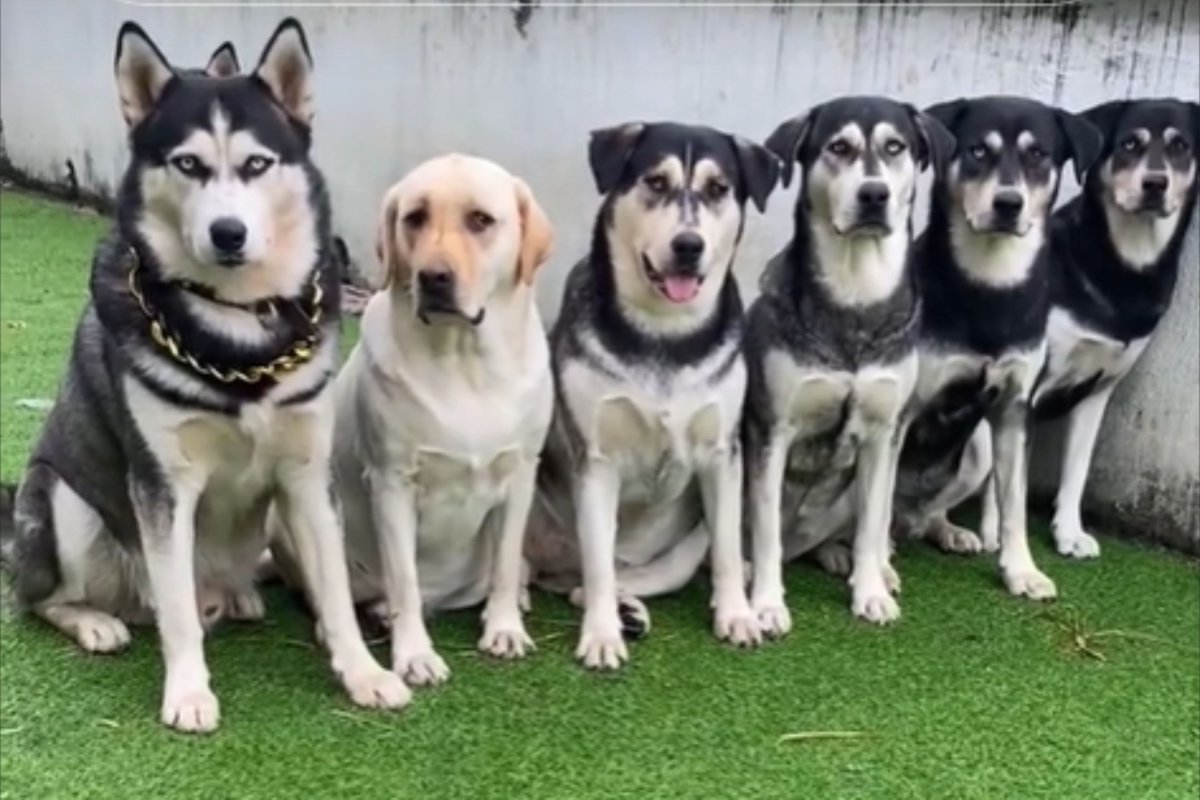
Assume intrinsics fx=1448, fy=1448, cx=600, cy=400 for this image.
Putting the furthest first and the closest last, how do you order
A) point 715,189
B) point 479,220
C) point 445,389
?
point 715,189
point 445,389
point 479,220

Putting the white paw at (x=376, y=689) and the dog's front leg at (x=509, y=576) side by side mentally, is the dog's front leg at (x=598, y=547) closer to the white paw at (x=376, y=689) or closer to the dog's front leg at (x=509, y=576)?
the dog's front leg at (x=509, y=576)

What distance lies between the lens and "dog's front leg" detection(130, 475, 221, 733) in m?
3.16

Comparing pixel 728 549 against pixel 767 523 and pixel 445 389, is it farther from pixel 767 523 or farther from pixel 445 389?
pixel 445 389

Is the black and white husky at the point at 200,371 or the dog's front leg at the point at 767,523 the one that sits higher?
the black and white husky at the point at 200,371

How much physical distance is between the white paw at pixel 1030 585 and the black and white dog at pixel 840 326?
16.5 inches

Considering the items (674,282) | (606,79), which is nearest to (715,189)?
(674,282)

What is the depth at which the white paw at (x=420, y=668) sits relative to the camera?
3486 mm

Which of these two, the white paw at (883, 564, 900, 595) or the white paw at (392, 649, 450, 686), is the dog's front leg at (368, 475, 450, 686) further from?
the white paw at (883, 564, 900, 595)

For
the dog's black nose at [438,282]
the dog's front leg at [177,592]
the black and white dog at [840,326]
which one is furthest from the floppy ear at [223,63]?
the black and white dog at [840,326]

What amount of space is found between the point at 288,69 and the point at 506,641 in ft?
4.96

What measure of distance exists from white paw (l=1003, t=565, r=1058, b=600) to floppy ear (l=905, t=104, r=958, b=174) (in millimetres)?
1221

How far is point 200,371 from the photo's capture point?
122 inches

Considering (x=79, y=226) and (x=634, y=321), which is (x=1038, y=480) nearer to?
(x=634, y=321)

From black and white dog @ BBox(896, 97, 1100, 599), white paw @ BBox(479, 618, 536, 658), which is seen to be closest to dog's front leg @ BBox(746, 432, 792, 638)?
black and white dog @ BBox(896, 97, 1100, 599)
